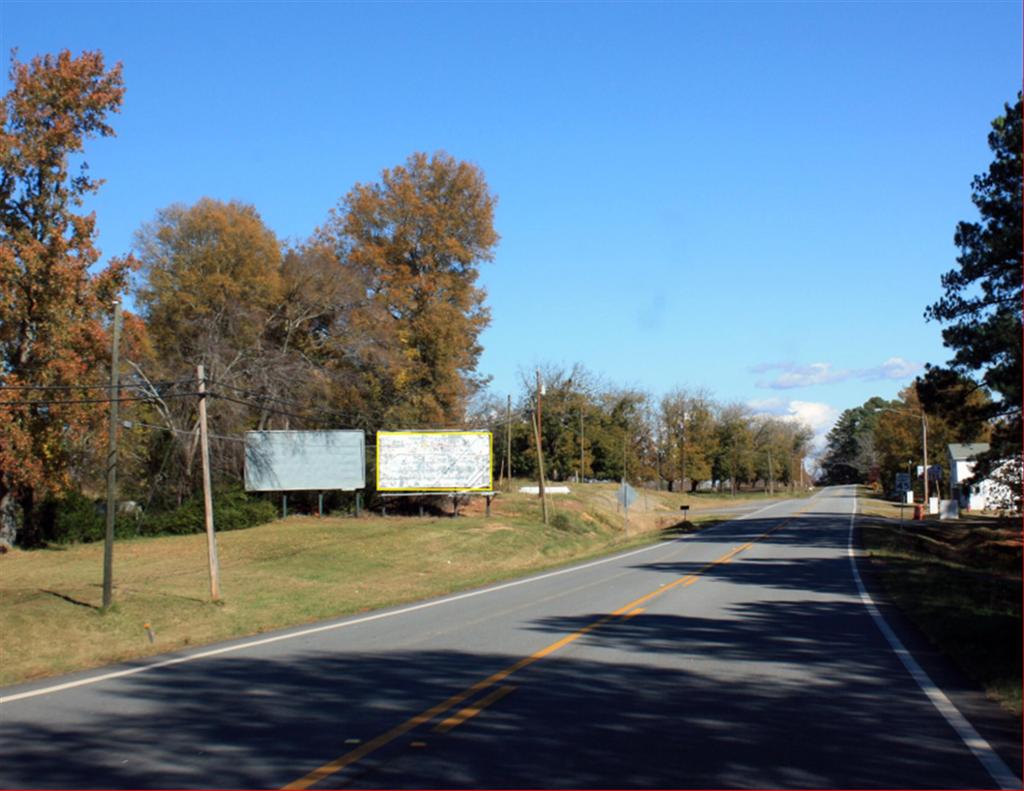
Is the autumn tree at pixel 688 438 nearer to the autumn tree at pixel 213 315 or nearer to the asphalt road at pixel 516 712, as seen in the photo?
the autumn tree at pixel 213 315

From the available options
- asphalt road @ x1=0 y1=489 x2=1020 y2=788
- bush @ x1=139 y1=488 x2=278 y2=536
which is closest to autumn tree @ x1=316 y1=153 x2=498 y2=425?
bush @ x1=139 y1=488 x2=278 y2=536

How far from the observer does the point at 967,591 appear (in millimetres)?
19688

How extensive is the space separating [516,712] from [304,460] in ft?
129

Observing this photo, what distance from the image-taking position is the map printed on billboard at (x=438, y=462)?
4775 centimetres

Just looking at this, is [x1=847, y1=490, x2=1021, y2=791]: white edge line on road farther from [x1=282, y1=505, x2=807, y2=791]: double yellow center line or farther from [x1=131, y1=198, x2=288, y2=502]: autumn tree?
[x1=131, y1=198, x2=288, y2=502]: autumn tree

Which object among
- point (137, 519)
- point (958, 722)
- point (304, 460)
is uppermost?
point (304, 460)

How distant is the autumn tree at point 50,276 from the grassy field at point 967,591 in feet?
88.5

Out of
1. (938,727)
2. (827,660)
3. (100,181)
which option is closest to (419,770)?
(938,727)

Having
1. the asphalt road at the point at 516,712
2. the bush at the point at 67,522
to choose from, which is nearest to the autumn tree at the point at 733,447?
the bush at the point at 67,522

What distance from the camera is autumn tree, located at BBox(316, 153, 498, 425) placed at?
171ft

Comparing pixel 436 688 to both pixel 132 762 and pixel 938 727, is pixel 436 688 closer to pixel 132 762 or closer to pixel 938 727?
pixel 132 762

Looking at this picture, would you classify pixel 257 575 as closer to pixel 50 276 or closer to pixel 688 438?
pixel 50 276

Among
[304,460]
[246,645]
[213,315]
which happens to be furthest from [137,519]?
[246,645]

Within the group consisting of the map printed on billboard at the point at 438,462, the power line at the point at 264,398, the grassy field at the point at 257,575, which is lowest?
the grassy field at the point at 257,575
